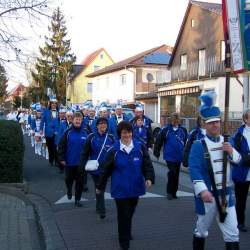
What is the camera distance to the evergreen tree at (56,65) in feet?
236

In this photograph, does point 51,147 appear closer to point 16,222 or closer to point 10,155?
point 10,155

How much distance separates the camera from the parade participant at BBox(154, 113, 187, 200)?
1032 cm

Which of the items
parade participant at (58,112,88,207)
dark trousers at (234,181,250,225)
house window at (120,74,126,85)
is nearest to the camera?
dark trousers at (234,181,250,225)

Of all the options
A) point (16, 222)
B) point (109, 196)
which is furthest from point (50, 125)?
point (16, 222)

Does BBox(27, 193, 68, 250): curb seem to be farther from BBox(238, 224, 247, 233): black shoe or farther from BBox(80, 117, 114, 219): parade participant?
BBox(238, 224, 247, 233): black shoe

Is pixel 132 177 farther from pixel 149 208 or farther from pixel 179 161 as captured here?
pixel 179 161

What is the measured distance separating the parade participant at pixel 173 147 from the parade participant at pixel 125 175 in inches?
152

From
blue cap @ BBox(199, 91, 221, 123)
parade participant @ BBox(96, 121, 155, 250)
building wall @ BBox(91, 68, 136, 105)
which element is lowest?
parade participant @ BBox(96, 121, 155, 250)

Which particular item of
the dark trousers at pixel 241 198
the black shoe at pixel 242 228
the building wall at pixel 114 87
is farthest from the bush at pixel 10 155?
the building wall at pixel 114 87

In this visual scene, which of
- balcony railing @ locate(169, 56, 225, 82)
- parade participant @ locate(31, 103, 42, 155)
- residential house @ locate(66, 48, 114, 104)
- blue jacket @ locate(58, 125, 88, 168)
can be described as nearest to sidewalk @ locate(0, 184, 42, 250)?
blue jacket @ locate(58, 125, 88, 168)

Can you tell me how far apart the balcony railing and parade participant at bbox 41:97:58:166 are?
15.6 metres

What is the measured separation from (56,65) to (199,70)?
4181cm

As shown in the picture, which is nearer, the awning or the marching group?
the marching group

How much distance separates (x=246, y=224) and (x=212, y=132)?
10.2ft
